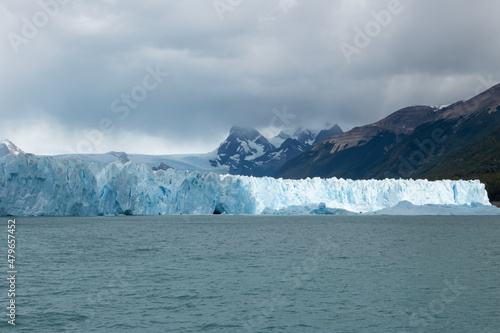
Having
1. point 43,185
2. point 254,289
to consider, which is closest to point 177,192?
point 43,185

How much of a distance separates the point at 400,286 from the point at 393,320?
602cm

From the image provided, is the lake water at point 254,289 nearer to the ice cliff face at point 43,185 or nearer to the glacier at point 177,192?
the ice cliff face at point 43,185

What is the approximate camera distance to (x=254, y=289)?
21969 mm

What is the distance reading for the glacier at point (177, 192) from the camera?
60812 mm

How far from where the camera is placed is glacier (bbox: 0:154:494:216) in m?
60.8

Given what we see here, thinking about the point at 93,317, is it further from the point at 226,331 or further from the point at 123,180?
the point at 123,180

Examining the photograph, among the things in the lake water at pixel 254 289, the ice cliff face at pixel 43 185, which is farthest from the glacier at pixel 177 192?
the lake water at pixel 254 289

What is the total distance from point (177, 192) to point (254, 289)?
2199 inches

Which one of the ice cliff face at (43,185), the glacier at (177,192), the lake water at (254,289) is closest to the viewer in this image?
the lake water at (254,289)

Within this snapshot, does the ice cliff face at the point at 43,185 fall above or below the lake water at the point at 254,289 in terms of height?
above

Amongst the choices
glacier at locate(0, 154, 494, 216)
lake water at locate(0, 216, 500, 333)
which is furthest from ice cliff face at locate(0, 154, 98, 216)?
lake water at locate(0, 216, 500, 333)

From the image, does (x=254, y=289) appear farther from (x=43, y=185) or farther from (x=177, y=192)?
(x=177, y=192)

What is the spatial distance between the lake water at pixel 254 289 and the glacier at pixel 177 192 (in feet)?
78.1

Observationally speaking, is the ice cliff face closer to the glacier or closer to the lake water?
the glacier
